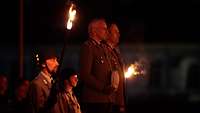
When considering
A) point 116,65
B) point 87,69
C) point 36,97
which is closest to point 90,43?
point 87,69

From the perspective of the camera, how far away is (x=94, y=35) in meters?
11.0

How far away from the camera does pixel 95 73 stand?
36.0ft

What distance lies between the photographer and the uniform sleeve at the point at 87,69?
35.4ft

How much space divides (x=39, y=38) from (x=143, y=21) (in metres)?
7.35

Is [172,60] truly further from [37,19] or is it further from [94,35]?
[94,35]

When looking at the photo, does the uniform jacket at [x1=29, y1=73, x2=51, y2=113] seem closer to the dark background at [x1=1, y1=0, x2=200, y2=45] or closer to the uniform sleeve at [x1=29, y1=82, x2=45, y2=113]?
the uniform sleeve at [x1=29, y1=82, x2=45, y2=113]

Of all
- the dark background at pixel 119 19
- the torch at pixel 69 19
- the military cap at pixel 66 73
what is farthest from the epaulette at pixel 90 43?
the dark background at pixel 119 19

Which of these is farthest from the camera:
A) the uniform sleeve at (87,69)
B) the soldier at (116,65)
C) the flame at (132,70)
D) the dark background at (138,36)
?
the dark background at (138,36)

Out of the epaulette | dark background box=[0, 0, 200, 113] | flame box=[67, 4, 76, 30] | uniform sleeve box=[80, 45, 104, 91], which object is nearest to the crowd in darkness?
uniform sleeve box=[80, 45, 104, 91]

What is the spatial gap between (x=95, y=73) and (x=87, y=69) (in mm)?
206

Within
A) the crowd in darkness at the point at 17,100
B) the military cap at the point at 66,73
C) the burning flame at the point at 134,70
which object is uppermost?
the burning flame at the point at 134,70

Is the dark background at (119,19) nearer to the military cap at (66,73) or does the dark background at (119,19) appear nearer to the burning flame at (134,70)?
the burning flame at (134,70)

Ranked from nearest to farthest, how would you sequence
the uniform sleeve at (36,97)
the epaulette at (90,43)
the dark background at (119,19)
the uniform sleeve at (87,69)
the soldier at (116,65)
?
1. the uniform sleeve at (87,69)
2. the epaulette at (90,43)
3. the soldier at (116,65)
4. the uniform sleeve at (36,97)
5. the dark background at (119,19)

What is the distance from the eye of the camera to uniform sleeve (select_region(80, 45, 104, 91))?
1079 cm
